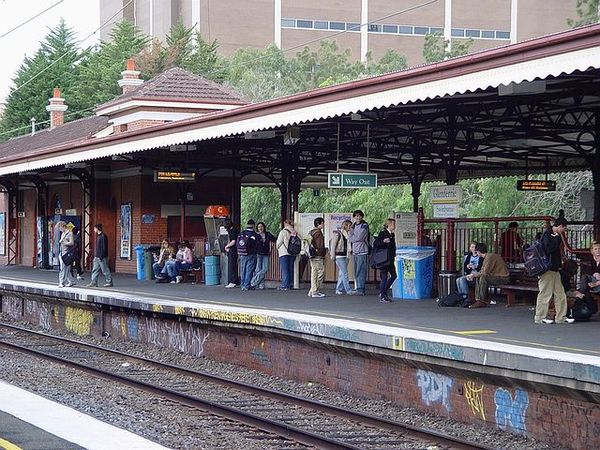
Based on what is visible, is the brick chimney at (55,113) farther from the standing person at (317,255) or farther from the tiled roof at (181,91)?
the standing person at (317,255)

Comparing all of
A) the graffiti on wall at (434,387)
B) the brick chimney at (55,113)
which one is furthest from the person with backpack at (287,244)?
the brick chimney at (55,113)

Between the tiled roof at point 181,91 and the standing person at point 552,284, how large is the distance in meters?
21.2

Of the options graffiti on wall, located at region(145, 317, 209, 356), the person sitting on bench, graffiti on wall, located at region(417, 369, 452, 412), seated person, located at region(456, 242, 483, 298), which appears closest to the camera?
graffiti on wall, located at region(417, 369, 452, 412)

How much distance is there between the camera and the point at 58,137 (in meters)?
40.7

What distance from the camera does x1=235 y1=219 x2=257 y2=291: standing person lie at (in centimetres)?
2070

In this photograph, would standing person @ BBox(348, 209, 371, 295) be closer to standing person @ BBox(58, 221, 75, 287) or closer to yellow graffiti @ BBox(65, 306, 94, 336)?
yellow graffiti @ BBox(65, 306, 94, 336)

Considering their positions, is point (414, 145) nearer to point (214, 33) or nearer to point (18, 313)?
point (18, 313)

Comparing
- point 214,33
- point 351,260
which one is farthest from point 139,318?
point 214,33

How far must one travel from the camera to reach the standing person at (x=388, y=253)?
17672 mm

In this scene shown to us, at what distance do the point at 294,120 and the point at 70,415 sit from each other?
21.9 feet

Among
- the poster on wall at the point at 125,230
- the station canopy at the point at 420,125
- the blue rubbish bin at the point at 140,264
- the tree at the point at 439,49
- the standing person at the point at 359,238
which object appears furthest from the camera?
Result: the tree at the point at 439,49

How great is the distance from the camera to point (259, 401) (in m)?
13.7

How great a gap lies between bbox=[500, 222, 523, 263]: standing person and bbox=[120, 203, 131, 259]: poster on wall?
46.2 feet

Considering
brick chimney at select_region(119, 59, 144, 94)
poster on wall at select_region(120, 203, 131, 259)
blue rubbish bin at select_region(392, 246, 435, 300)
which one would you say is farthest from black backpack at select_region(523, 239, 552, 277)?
brick chimney at select_region(119, 59, 144, 94)
